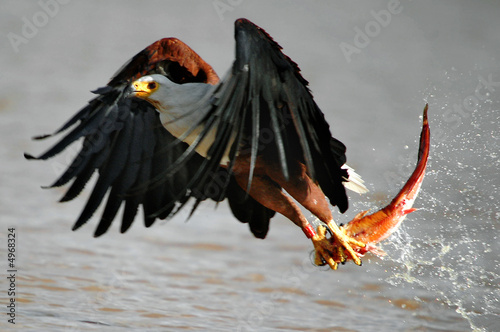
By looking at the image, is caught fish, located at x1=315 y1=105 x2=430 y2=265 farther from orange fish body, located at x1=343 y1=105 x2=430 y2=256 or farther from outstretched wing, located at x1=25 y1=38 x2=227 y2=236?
outstretched wing, located at x1=25 y1=38 x2=227 y2=236

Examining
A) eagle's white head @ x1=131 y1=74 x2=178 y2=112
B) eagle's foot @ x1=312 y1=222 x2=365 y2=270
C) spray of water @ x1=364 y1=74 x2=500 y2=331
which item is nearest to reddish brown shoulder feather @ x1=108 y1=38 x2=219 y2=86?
eagle's white head @ x1=131 y1=74 x2=178 y2=112

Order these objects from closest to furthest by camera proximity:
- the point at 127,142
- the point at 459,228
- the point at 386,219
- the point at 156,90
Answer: the point at 156,90 → the point at 386,219 → the point at 127,142 → the point at 459,228

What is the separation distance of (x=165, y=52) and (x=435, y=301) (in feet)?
8.07

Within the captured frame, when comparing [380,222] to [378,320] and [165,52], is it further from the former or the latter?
[165,52]

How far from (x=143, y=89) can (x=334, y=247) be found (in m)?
1.29

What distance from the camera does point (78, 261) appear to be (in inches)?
213

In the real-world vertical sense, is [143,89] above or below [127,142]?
above

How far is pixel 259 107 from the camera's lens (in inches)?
131

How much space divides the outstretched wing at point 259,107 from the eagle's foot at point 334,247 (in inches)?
21.2

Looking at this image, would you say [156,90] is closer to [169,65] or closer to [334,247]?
[169,65]

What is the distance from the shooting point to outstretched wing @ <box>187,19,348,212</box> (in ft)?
10.6

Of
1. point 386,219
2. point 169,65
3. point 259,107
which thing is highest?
point 169,65

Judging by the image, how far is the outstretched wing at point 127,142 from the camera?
4098mm

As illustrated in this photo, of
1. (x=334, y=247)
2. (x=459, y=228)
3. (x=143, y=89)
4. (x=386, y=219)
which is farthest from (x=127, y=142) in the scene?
(x=459, y=228)
